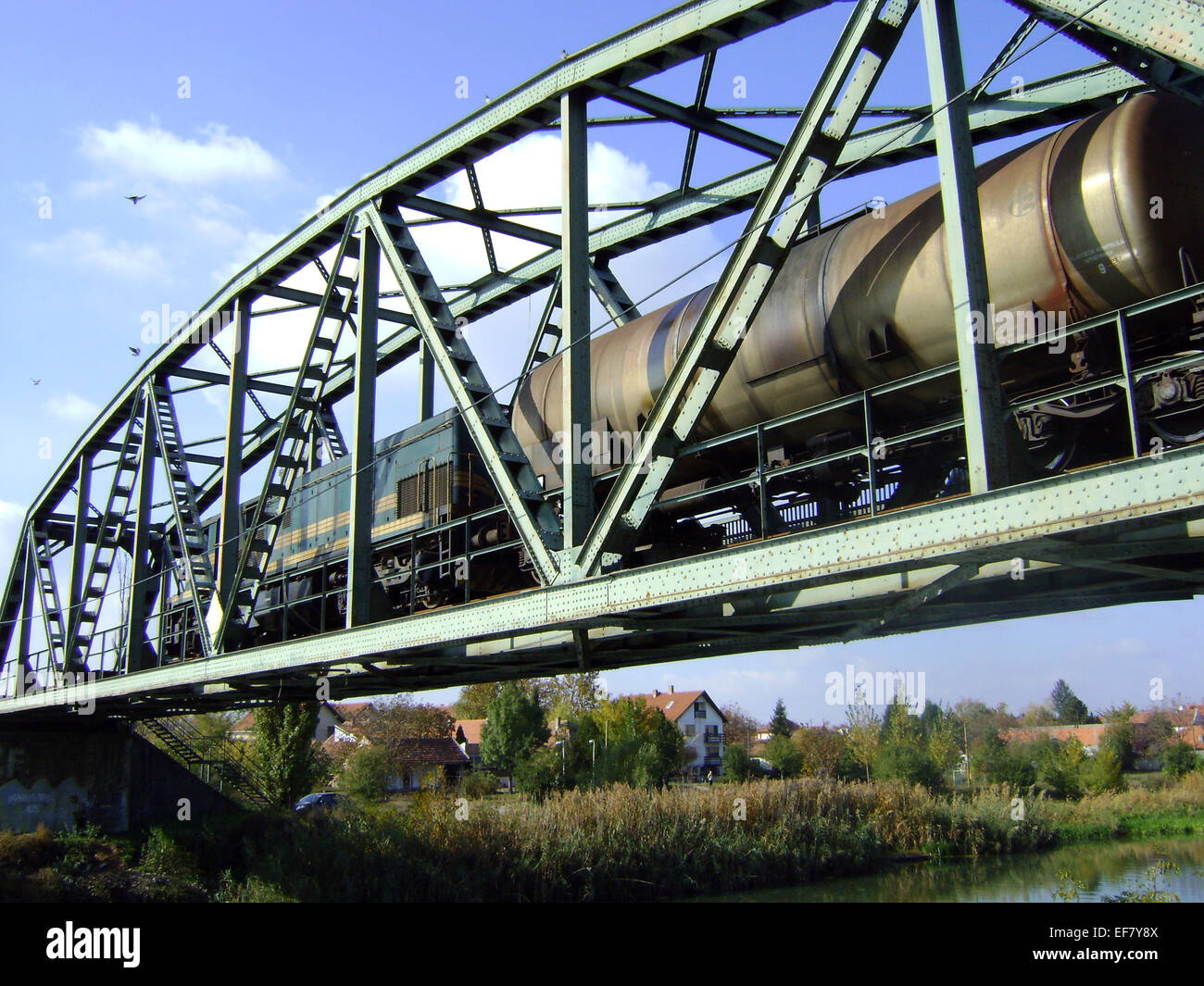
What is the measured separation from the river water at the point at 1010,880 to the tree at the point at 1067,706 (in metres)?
82.1

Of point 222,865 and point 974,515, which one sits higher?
point 974,515

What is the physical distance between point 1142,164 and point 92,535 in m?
29.8

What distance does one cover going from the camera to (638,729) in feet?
166

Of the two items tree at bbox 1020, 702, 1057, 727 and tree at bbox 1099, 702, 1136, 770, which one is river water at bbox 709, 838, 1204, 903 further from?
tree at bbox 1020, 702, 1057, 727

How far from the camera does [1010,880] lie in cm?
3112

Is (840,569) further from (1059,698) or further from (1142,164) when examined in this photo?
(1059,698)

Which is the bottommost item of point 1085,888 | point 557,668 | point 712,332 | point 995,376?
point 1085,888

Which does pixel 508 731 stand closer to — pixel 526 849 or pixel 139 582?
pixel 526 849

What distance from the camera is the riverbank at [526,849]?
81.7 feet

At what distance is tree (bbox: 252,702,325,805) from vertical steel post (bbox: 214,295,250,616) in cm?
1935

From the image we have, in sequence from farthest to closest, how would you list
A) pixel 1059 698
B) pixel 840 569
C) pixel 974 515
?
pixel 1059 698, pixel 840 569, pixel 974 515

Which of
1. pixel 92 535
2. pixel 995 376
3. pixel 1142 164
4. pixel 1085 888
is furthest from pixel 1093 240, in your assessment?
pixel 92 535

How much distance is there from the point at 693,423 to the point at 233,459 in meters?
11.7

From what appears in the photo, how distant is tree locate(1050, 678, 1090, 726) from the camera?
11269 cm
